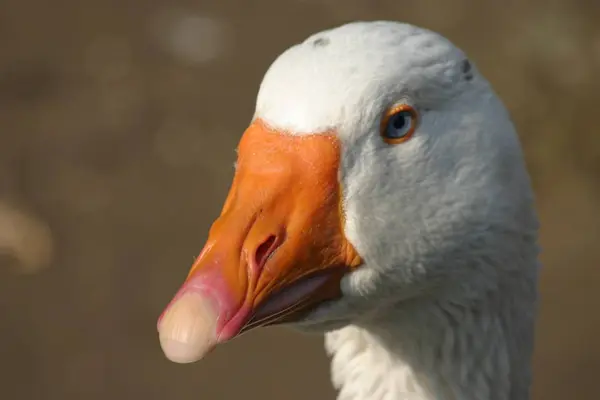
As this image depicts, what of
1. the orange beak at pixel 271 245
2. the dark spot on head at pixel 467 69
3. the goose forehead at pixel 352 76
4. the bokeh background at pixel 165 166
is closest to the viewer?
the orange beak at pixel 271 245

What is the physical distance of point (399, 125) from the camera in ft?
4.61

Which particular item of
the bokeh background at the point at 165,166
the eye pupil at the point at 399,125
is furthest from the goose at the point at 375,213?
the bokeh background at the point at 165,166

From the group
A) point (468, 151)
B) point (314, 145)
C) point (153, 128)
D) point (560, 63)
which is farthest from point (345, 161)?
point (560, 63)

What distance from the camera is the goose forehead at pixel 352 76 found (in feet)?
4.42

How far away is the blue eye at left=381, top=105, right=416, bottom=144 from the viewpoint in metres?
1.39

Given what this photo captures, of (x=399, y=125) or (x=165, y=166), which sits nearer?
(x=399, y=125)

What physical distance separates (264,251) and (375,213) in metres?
0.21

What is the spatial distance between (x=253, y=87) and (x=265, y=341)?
141cm

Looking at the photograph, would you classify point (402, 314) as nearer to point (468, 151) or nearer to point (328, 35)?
point (468, 151)

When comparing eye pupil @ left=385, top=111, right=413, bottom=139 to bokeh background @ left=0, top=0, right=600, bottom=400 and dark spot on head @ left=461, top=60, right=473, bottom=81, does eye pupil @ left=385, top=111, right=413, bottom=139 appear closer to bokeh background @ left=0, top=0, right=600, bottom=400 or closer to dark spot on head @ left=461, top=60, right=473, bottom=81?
dark spot on head @ left=461, top=60, right=473, bottom=81

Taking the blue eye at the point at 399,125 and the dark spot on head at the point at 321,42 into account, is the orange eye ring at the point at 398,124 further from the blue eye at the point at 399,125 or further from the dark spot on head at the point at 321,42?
the dark spot on head at the point at 321,42

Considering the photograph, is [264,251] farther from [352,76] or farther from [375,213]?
[352,76]

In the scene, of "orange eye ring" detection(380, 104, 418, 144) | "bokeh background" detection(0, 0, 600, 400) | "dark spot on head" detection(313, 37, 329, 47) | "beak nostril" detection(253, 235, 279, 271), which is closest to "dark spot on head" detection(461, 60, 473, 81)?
"orange eye ring" detection(380, 104, 418, 144)

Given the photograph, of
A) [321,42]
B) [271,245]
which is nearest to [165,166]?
[321,42]
